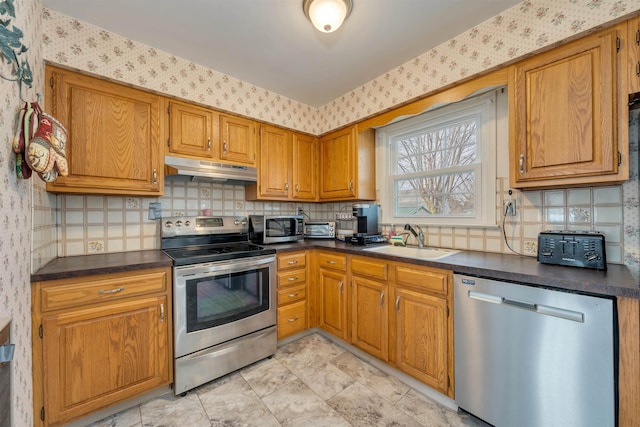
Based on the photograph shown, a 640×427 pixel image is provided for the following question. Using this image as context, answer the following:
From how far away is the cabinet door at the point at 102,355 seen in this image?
1370 mm

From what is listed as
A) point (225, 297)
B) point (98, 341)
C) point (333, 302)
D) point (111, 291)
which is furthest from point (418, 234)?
point (98, 341)

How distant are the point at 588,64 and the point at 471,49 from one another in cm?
64

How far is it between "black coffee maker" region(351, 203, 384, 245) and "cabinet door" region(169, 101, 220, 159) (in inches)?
56.6

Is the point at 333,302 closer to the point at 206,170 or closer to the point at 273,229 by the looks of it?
the point at 273,229

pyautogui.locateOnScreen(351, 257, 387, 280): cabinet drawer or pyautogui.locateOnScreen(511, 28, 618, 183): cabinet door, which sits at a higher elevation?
pyautogui.locateOnScreen(511, 28, 618, 183): cabinet door

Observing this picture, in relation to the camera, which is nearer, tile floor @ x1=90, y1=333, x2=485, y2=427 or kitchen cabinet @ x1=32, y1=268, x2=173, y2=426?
kitchen cabinet @ x1=32, y1=268, x2=173, y2=426

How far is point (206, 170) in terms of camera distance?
2090 mm

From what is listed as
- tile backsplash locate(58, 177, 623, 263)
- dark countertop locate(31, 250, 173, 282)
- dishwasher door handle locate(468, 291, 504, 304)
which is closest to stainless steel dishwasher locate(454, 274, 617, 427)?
dishwasher door handle locate(468, 291, 504, 304)

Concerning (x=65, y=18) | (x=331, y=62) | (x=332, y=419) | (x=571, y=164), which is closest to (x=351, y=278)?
(x=332, y=419)

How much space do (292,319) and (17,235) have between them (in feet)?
6.10

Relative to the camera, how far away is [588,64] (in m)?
1.32

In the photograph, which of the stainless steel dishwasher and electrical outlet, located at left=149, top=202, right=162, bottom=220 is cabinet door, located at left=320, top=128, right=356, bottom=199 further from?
electrical outlet, located at left=149, top=202, right=162, bottom=220

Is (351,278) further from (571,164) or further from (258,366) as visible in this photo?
(571,164)

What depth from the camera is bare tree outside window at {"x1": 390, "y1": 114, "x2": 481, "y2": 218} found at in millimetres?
2105
